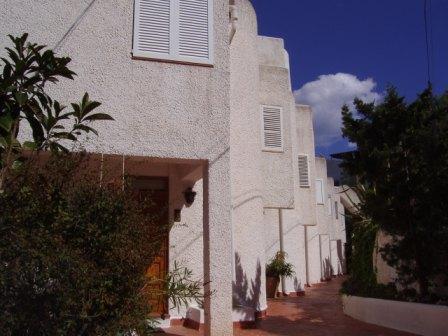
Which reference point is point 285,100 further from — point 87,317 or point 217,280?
point 87,317

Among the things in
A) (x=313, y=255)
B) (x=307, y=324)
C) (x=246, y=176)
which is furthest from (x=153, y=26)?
(x=313, y=255)

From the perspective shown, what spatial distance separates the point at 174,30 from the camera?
9.49m

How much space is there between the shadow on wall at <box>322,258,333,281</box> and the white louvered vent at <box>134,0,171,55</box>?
90.6 ft

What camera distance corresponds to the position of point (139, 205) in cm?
571

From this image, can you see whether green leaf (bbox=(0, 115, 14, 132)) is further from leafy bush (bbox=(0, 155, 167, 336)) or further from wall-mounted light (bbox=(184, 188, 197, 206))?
wall-mounted light (bbox=(184, 188, 197, 206))

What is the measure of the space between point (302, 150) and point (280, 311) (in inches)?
423

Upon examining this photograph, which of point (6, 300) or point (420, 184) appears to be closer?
point (6, 300)

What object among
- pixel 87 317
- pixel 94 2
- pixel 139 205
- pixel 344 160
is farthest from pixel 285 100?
pixel 87 317

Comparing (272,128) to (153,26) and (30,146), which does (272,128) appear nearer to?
(153,26)

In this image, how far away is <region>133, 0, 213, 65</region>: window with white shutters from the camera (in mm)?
9273

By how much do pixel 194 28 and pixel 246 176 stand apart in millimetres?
4455

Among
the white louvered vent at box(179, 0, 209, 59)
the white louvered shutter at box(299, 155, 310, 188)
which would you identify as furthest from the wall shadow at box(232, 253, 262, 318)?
the white louvered shutter at box(299, 155, 310, 188)

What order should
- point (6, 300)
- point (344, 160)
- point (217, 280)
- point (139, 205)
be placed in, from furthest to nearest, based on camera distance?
1. point (344, 160)
2. point (217, 280)
3. point (139, 205)
4. point (6, 300)

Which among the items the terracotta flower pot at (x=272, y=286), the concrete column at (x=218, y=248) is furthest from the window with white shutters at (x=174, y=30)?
the terracotta flower pot at (x=272, y=286)
